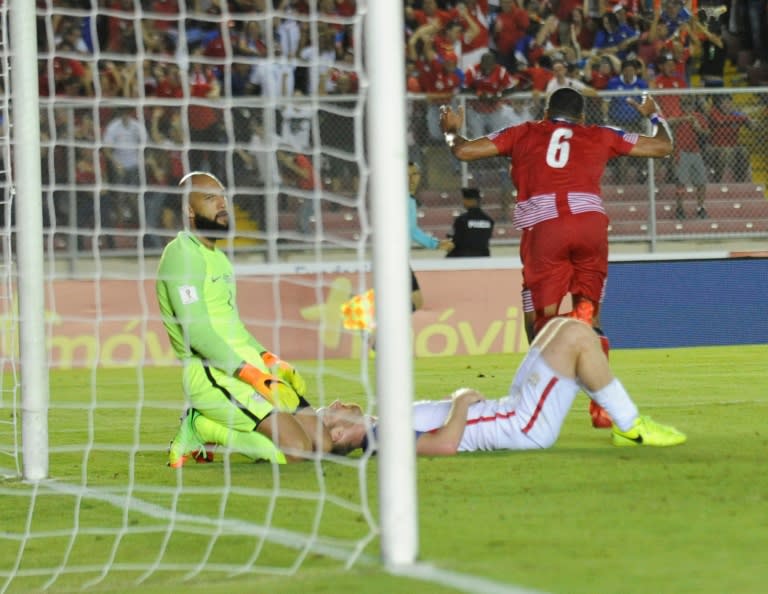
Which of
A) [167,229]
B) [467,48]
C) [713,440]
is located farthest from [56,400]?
[467,48]

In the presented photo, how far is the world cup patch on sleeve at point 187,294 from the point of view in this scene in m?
8.12

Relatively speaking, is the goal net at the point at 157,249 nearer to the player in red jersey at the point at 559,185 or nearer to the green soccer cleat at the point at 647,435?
the player in red jersey at the point at 559,185

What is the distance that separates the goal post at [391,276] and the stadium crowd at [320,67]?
766 centimetres

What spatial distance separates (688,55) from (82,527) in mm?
14674

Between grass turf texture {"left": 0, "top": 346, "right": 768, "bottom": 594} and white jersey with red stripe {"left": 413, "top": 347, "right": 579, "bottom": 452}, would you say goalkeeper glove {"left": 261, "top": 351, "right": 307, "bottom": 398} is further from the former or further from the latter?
white jersey with red stripe {"left": 413, "top": 347, "right": 579, "bottom": 452}

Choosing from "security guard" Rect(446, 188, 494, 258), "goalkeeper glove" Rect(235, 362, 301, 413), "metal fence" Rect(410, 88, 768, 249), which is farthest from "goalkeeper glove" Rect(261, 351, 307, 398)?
"metal fence" Rect(410, 88, 768, 249)

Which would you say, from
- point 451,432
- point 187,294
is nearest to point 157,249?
point 187,294

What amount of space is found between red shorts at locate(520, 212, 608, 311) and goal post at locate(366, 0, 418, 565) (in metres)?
4.68

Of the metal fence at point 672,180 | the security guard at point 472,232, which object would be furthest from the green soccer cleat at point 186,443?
the metal fence at point 672,180

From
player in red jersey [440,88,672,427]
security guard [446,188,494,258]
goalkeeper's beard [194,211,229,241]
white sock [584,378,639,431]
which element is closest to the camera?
white sock [584,378,639,431]

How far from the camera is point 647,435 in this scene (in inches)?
325

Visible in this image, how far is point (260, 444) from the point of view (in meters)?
8.23

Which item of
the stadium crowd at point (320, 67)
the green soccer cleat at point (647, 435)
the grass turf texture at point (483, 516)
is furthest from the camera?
the stadium crowd at point (320, 67)

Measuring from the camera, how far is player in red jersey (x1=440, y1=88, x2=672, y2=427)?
31.9 feet
